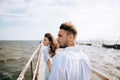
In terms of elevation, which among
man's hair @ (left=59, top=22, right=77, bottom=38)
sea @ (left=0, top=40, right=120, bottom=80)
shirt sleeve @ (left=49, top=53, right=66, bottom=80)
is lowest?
sea @ (left=0, top=40, right=120, bottom=80)

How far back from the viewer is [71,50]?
1.58 meters

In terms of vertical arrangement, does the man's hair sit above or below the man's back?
above

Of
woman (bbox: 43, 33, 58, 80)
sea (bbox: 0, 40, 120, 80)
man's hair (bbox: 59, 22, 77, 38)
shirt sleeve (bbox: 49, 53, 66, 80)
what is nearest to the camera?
shirt sleeve (bbox: 49, 53, 66, 80)

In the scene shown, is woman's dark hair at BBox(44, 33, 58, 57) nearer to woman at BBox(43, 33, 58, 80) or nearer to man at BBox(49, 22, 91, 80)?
woman at BBox(43, 33, 58, 80)

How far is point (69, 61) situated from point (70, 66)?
0.13 ft

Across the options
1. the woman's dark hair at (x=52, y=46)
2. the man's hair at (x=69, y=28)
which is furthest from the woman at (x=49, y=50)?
the man's hair at (x=69, y=28)

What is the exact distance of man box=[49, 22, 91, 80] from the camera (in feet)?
4.60

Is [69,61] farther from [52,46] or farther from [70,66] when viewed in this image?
[52,46]

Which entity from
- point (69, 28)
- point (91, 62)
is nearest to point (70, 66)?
point (69, 28)

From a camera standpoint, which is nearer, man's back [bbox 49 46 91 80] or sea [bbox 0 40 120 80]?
man's back [bbox 49 46 91 80]

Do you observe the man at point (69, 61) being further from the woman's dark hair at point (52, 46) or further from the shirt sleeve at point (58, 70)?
the woman's dark hair at point (52, 46)

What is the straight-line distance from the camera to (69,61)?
1450 mm

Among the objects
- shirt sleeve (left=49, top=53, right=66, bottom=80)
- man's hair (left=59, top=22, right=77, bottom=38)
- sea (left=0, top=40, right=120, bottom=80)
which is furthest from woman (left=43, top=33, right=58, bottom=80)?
shirt sleeve (left=49, top=53, right=66, bottom=80)

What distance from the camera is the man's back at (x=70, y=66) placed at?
140 centimetres
